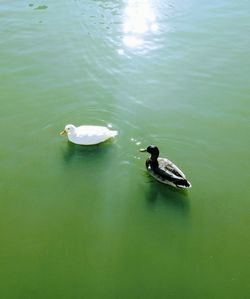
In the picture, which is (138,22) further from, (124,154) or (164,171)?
(164,171)

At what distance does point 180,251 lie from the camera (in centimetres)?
500

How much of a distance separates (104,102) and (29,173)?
2.02 meters

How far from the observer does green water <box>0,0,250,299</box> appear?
482 cm

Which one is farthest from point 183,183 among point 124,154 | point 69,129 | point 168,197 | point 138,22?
point 138,22

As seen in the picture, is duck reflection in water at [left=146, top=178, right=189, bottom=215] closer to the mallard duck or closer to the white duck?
the mallard duck

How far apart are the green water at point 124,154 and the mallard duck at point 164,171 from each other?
0.17 m

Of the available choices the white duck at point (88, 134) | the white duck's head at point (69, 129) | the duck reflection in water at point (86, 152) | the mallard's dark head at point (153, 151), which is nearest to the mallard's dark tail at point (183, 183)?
the mallard's dark head at point (153, 151)

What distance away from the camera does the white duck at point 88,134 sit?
6.13 m

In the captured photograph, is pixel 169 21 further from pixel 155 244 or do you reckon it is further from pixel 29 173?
pixel 155 244

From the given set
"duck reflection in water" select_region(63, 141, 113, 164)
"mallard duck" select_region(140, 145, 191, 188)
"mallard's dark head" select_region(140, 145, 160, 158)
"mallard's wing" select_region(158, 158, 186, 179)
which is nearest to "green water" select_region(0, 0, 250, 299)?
"duck reflection in water" select_region(63, 141, 113, 164)

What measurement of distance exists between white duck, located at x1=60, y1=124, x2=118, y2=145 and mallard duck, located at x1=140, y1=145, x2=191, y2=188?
72 centimetres

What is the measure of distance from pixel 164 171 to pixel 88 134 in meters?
1.32

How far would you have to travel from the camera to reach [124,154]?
6.17 m

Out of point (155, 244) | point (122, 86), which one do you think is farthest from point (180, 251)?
point (122, 86)
